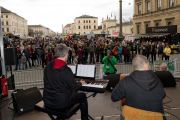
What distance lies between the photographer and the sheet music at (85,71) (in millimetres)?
6828

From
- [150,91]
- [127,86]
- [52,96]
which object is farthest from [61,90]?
[150,91]

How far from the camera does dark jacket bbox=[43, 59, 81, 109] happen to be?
15.7ft

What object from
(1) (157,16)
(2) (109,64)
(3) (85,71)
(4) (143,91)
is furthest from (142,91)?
(1) (157,16)

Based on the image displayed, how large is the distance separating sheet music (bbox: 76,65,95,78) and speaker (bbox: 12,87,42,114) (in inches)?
67.6

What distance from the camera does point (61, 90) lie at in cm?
481

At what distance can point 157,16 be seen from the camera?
152ft

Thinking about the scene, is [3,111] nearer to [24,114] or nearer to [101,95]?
[24,114]

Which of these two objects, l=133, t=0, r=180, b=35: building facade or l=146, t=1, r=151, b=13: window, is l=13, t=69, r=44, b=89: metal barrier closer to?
l=133, t=0, r=180, b=35: building facade

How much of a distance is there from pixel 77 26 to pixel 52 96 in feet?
487

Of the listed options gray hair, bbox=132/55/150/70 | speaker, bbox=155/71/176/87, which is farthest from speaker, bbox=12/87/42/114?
speaker, bbox=155/71/176/87

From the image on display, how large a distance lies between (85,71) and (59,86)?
2.14 m

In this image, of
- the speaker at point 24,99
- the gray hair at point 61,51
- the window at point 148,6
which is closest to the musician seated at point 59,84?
the gray hair at point 61,51

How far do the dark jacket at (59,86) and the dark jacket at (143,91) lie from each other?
115 centimetres

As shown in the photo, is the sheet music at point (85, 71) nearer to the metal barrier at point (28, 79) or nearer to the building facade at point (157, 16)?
the metal barrier at point (28, 79)
